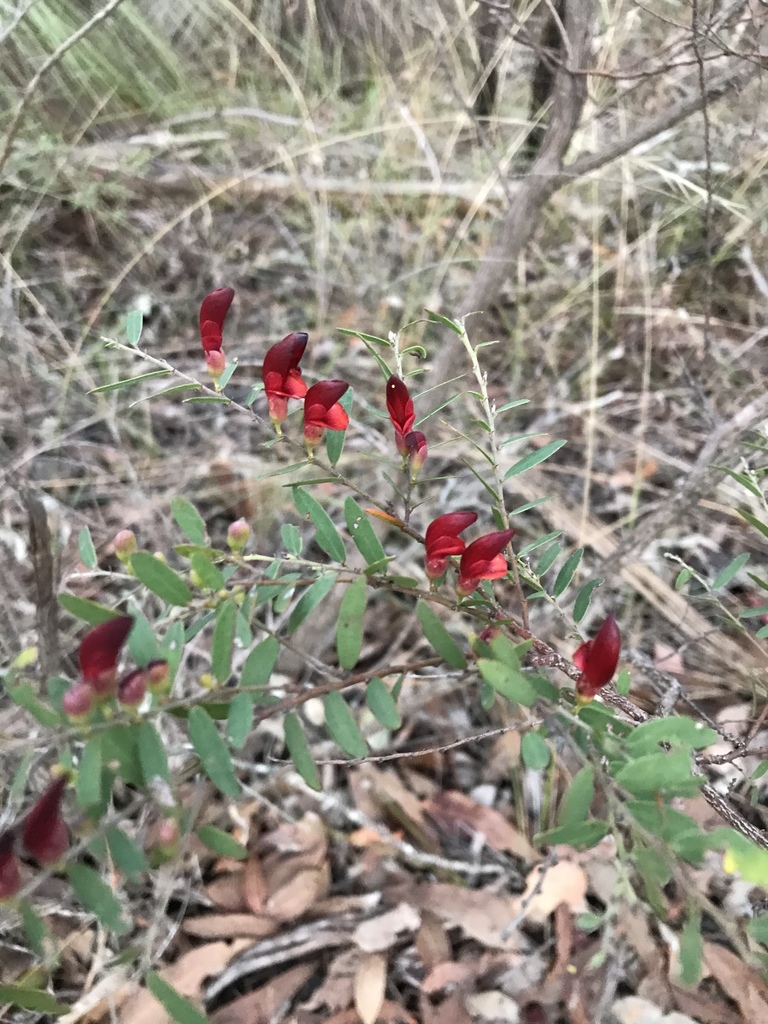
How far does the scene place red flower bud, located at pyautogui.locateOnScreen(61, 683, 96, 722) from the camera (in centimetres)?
33

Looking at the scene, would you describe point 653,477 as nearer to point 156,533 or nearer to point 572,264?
point 572,264

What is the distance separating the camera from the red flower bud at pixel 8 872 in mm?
305

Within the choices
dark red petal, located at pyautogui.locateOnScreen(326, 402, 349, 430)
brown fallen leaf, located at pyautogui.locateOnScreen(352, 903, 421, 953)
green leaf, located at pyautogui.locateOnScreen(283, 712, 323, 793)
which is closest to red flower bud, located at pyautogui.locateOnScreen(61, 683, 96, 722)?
green leaf, located at pyautogui.locateOnScreen(283, 712, 323, 793)

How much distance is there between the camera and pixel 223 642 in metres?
0.39

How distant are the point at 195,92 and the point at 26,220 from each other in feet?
2.45

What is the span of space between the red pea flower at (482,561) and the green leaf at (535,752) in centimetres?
9

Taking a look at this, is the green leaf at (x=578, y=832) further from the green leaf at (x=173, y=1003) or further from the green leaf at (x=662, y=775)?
the green leaf at (x=173, y=1003)

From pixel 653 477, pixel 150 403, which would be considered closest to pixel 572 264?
pixel 653 477

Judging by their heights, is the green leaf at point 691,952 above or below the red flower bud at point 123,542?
below

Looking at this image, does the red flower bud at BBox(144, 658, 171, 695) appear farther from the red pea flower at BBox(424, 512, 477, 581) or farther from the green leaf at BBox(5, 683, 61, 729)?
the red pea flower at BBox(424, 512, 477, 581)

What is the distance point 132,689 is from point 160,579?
75 mm

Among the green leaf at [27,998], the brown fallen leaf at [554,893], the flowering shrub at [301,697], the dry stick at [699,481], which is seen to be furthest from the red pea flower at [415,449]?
the brown fallen leaf at [554,893]

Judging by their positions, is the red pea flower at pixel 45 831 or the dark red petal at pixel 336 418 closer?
the red pea flower at pixel 45 831

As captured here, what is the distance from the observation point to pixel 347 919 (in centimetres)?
82
